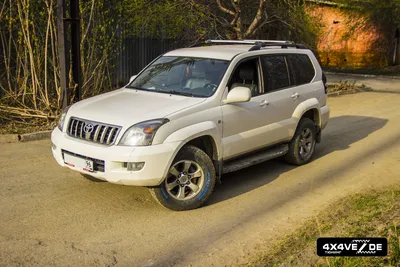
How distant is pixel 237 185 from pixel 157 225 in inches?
69.5

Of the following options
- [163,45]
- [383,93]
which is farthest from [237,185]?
[383,93]

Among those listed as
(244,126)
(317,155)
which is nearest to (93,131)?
(244,126)

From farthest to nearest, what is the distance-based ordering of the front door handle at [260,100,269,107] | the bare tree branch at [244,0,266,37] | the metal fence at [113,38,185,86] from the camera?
the metal fence at [113,38,185,86], the bare tree branch at [244,0,266,37], the front door handle at [260,100,269,107]

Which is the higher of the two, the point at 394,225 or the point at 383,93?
the point at 394,225

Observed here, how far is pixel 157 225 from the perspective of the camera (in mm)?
5125

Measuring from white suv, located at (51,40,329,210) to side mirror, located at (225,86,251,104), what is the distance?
1cm

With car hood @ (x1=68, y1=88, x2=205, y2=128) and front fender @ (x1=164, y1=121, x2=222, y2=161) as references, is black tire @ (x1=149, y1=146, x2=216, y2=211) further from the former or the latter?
car hood @ (x1=68, y1=88, x2=205, y2=128)

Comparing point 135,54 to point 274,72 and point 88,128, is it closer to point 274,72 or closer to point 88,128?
point 274,72

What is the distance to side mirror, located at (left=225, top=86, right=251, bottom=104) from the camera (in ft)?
19.1

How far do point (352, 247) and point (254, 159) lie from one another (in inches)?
104

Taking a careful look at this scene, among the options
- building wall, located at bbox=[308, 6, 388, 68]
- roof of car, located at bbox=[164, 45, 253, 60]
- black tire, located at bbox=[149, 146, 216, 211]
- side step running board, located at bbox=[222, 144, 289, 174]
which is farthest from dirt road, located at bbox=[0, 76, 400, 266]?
building wall, located at bbox=[308, 6, 388, 68]

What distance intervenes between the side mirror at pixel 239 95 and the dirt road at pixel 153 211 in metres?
1.22

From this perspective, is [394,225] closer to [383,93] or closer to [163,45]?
[163,45]

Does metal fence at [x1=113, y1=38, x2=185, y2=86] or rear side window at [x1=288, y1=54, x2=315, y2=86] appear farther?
metal fence at [x1=113, y1=38, x2=185, y2=86]
